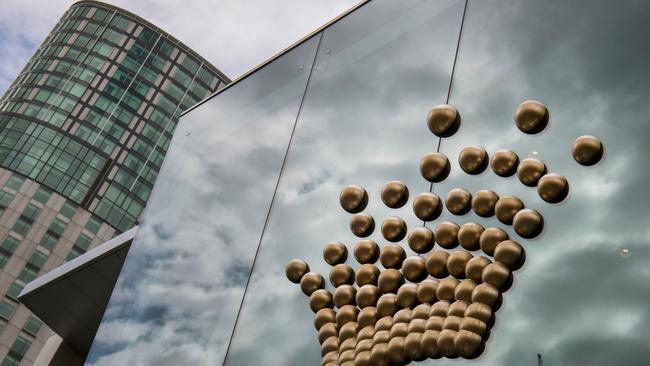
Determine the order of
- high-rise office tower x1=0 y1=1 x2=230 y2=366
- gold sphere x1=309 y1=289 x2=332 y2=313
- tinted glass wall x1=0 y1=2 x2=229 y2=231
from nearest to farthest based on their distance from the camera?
1. gold sphere x1=309 y1=289 x2=332 y2=313
2. high-rise office tower x1=0 y1=1 x2=230 y2=366
3. tinted glass wall x1=0 y1=2 x2=229 y2=231

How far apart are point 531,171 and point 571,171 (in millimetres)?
196

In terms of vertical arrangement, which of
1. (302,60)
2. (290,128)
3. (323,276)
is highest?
(302,60)

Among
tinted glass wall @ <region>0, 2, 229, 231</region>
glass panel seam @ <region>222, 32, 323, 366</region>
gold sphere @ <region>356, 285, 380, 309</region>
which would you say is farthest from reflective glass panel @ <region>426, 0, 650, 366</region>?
tinted glass wall @ <region>0, 2, 229, 231</region>

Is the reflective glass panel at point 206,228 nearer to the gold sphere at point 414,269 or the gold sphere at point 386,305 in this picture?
the gold sphere at point 386,305

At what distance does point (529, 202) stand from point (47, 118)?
5232 centimetres

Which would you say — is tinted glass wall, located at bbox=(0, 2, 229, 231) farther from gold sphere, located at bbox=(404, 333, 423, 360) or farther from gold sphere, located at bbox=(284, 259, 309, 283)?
gold sphere, located at bbox=(404, 333, 423, 360)

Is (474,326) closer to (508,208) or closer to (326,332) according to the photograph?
(508,208)

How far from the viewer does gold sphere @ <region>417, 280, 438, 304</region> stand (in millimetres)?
3643

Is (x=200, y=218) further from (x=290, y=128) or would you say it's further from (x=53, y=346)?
(x=53, y=346)

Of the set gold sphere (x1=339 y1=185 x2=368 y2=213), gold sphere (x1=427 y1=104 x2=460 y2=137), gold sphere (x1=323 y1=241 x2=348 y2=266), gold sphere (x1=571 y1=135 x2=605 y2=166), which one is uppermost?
gold sphere (x1=427 y1=104 x2=460 y2=137)

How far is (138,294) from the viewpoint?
5.98 meters

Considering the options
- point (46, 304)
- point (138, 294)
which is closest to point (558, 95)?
point (138, 294)

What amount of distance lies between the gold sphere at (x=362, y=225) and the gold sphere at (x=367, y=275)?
239 mm

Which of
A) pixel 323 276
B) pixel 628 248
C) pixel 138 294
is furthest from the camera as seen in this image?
pixel 138 294
